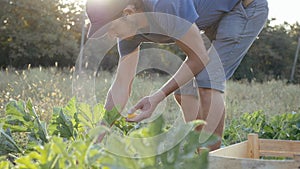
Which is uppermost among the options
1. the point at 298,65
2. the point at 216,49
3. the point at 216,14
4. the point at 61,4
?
the point at 216,14

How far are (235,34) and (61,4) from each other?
951 inches

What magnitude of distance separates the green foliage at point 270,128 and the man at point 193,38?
2.95 feet

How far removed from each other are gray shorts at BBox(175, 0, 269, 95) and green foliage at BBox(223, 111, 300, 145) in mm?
898

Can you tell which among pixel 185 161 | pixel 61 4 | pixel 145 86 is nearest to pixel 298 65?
pixel 61 4

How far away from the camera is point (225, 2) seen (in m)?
2.82

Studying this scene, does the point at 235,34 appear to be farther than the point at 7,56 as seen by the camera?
No

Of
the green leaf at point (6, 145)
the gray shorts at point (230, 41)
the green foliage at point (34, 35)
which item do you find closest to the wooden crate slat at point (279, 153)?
the gray shorts at point (230, 41)

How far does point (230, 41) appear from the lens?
9.57ft

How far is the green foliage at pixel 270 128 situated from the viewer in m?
3.79

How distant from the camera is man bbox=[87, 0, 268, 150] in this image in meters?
2.21

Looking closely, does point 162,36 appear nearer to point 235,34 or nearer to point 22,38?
point 235,34

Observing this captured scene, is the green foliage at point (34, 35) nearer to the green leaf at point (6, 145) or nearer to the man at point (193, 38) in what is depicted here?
the man at point (193, 38)

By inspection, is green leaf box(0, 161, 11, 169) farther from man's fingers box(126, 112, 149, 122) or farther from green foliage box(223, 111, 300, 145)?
green foliage box(223, 111, 300, 145)

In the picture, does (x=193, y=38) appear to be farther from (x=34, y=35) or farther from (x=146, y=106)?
(x=34, y=35)
